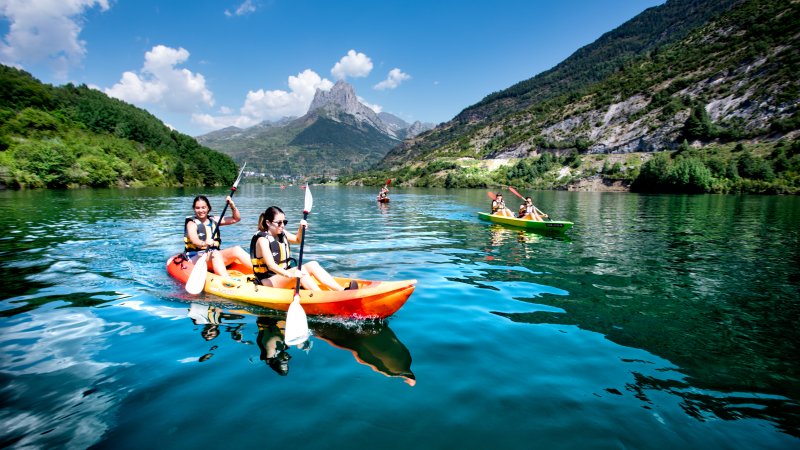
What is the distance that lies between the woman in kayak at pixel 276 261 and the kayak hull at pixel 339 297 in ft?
1.06

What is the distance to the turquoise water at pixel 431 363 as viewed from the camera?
4297 mm

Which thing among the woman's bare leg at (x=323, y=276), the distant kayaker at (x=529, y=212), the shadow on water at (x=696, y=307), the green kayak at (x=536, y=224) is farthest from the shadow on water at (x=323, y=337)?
the distant kayaker at (x=529, y=212)

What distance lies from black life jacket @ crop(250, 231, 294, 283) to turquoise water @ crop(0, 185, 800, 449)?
2.72ft

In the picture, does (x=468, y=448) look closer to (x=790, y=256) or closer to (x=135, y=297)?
(x=135, y=297)

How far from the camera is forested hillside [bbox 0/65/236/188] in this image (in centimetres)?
6122

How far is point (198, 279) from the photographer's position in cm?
938

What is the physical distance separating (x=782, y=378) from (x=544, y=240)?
13.1 meters

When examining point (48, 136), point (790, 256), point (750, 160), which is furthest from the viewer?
point (48, 136)

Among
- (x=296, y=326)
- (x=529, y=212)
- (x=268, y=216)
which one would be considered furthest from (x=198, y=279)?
(x=529, y=212)

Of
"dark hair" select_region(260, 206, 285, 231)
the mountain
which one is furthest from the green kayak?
the mountain

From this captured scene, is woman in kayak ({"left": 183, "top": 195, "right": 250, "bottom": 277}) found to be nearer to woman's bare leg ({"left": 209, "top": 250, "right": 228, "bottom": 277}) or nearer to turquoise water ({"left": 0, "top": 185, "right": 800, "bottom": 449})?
woman's bare leg ({"left": 209, "top": 250, "right": 228, "bottom": 277})

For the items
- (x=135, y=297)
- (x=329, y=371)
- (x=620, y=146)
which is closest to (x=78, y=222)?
(x=135, y=297)

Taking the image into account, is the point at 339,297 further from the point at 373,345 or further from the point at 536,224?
the point at 536,224

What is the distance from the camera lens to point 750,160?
61.2 metres
